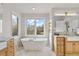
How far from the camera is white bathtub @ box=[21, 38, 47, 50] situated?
2.16 m

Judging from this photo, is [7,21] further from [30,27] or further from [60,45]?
[60,45]

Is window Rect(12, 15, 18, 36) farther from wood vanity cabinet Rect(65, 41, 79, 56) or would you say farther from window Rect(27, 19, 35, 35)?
wood vanity cabinet Rect(65, 41, 79, 56)

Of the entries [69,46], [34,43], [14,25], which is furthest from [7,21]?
[69,46]

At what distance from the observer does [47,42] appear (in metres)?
2.19

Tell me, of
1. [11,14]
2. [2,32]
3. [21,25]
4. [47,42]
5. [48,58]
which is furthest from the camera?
[47,42]

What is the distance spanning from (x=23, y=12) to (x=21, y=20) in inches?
5.4

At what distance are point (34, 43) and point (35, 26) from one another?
396 mm

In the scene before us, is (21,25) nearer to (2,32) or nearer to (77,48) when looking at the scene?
(2,32)

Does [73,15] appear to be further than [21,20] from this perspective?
Yes

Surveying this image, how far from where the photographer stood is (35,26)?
6.88 feet

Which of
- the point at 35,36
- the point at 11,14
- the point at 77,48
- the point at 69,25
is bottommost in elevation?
the point at 77,48

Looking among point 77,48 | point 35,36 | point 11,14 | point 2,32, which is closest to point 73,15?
point 77,48

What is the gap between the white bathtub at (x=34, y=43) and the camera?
2.16 metres

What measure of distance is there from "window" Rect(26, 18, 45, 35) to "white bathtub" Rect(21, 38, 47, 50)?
0.47 ft
